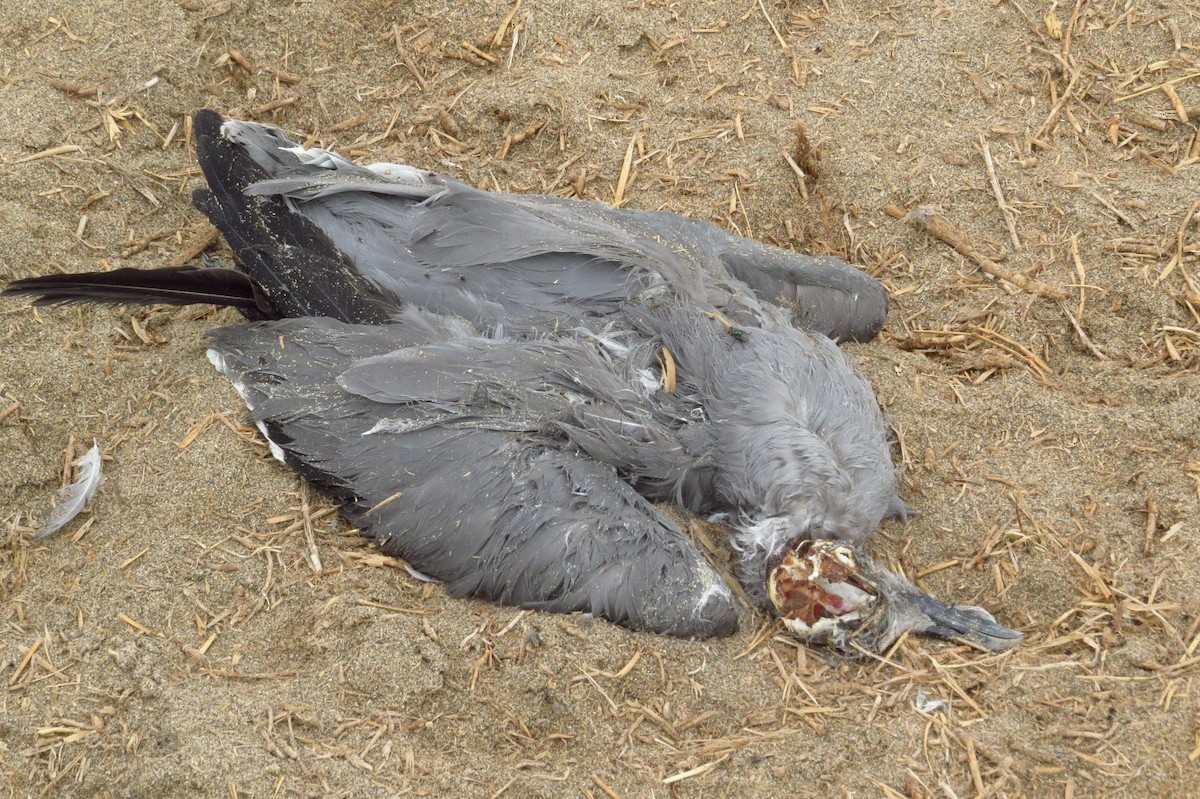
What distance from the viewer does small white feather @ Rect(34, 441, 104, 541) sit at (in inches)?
142

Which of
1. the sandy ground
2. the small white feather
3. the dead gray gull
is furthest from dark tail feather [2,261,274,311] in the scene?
the small white feather

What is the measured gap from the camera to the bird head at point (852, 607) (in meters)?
3.49

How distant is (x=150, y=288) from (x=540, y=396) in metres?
1.43

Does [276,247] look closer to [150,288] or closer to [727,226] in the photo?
[150,288]

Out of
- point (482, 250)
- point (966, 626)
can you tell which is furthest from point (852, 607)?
point (482, 250)

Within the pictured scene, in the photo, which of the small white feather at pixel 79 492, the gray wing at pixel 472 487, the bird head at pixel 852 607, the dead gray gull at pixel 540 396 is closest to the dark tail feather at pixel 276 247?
the dead gray gull at pixel 540 396

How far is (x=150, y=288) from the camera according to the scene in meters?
3.77

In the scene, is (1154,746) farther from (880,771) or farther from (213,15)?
(213,15)

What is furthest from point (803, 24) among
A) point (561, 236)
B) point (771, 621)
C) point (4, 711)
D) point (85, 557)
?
point (4, 711)

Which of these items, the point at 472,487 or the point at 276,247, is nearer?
the point at 472,487

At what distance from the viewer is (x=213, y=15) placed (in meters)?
4.88

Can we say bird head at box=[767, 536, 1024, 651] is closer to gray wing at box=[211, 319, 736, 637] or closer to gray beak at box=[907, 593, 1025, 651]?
gray beak at box=[907, 593, 1025, 651]

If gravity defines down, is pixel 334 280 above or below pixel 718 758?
above

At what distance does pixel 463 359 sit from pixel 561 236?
595 millimetres
